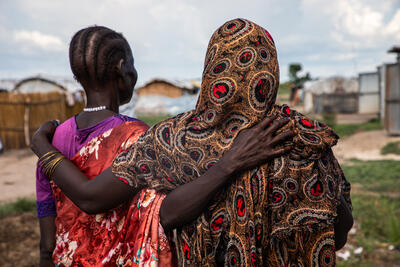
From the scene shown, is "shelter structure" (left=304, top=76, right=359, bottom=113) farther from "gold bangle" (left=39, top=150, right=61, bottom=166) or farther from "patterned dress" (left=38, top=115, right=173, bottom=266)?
"gold bangle" (left=39, top=150, right=61, bottom=166)

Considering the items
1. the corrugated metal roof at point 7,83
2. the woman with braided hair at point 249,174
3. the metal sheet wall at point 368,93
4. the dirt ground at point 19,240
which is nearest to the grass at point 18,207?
the dirt ground at point 19,240

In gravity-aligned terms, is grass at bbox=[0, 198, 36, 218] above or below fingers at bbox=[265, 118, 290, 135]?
below

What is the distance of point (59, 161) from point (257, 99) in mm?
863

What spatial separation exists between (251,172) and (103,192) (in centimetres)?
55

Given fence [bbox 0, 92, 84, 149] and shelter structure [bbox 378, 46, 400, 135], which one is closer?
shelter structure [bbox 378, 46, 400, 135]

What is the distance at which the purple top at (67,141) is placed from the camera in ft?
4.77

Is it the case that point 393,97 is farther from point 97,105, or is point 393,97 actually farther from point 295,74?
point 295,74

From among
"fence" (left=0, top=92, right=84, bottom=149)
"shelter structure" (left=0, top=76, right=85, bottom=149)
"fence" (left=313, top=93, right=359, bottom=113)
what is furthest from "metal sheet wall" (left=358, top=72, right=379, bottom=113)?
"fence" (left=0, top=92, right=84, bottom=149)

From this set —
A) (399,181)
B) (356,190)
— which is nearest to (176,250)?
(356,190)

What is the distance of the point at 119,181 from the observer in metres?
1.23

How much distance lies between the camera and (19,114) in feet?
37.9

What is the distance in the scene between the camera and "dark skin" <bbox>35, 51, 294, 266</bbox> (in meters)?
1.09

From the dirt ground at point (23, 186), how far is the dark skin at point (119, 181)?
4.33 ft

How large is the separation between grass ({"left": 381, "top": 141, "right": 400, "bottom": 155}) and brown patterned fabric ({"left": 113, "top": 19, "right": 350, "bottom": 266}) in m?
9.56
